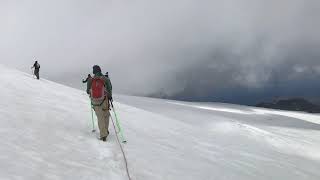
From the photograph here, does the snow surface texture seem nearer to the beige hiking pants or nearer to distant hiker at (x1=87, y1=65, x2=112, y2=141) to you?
the beige hiking pants

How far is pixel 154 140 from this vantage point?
21.6 meters

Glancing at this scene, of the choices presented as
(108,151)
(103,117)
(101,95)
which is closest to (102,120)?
(103,117)

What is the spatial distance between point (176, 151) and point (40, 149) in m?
6.92

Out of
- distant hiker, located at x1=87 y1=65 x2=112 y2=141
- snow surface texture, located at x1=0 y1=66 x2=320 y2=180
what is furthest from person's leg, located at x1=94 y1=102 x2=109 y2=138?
snow surface texture, located at x1=0 y1=66 x2=320 y2=180

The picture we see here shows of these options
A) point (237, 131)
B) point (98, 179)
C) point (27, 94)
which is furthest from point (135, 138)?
point (237, 131)

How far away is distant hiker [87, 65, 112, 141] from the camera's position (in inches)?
686

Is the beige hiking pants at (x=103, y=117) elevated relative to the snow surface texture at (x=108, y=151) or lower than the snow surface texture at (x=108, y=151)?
elevated

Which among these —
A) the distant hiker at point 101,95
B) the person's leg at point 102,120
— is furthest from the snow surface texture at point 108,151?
the distant hiker at point 101,95

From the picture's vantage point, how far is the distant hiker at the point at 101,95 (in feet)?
57.2

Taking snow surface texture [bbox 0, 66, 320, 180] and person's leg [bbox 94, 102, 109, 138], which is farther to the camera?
person's leg [bbox 94, 102, 109, 138]

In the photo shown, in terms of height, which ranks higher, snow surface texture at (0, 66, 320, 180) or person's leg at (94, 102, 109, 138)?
person's leg at (94, 102, 109, 138)

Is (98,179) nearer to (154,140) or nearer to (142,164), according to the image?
(142,164)

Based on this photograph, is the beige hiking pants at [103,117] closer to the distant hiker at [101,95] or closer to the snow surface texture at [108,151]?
the distant hiker at [101,95]

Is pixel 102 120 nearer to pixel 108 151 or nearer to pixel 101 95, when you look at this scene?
pixel 101 95
